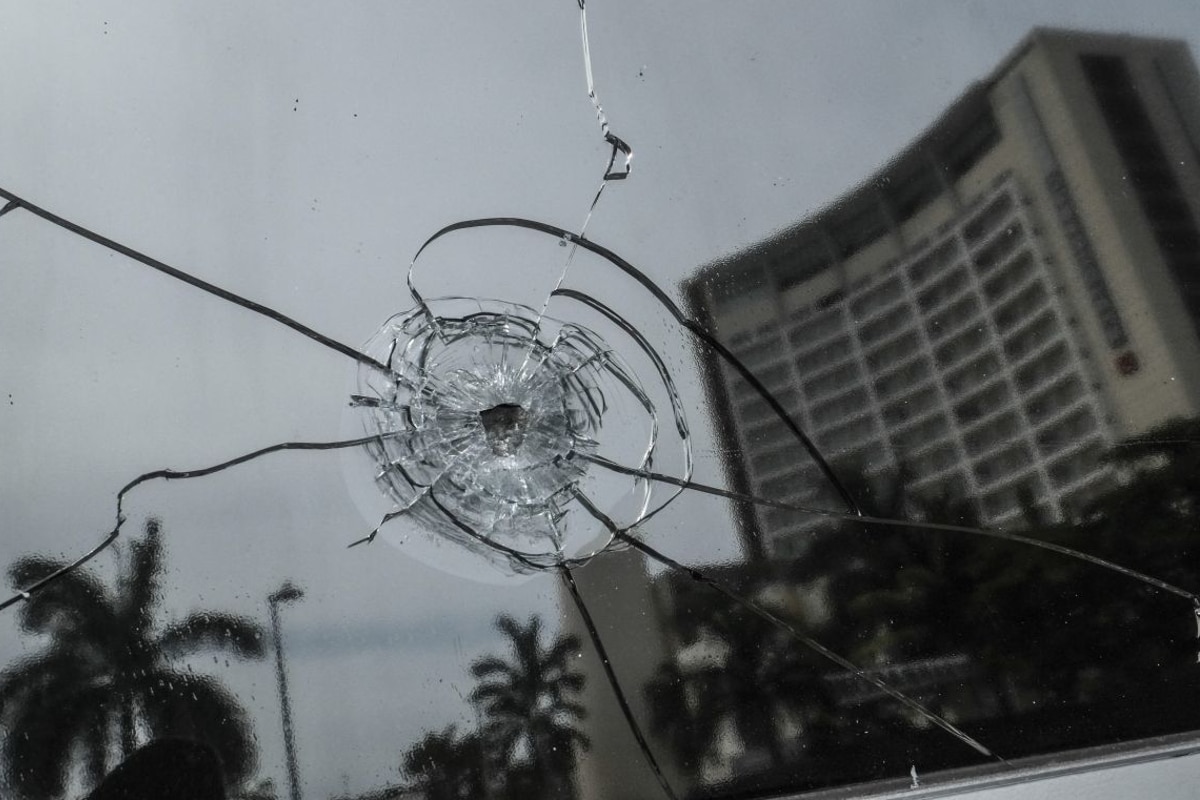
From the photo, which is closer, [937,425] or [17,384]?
[17,384]

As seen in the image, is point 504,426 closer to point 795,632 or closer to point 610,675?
point 610,675

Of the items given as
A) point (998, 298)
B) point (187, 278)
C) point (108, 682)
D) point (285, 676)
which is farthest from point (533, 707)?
point (998, 298)

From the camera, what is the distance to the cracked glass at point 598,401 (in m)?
0.88

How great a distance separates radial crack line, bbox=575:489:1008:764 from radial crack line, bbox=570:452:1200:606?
0.06 meters

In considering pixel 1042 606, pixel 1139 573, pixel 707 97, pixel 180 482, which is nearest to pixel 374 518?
pixel 180 482

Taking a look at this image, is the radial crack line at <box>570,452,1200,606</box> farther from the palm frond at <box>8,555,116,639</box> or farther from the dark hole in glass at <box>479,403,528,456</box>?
the palm frond at <box>8,555,116,639</box>

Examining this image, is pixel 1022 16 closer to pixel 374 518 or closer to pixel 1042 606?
pixel 1042 606

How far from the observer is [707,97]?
1102mm

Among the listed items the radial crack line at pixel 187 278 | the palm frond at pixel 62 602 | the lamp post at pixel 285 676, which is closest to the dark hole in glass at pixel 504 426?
the radial crack line at pixel 187 278

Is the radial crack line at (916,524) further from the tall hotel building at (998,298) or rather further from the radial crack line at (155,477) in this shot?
the radial crack line at (155,477)

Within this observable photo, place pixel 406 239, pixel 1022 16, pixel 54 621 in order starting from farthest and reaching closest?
pixel 1022 16, pixel 406 239, pixel 54 621

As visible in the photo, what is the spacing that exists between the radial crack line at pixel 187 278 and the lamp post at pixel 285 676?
21 cm

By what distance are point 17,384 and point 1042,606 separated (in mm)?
1008

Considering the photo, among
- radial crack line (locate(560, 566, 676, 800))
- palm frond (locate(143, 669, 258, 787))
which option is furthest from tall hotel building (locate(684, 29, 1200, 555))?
palm frond (locate(143, 669, 258, 787))
